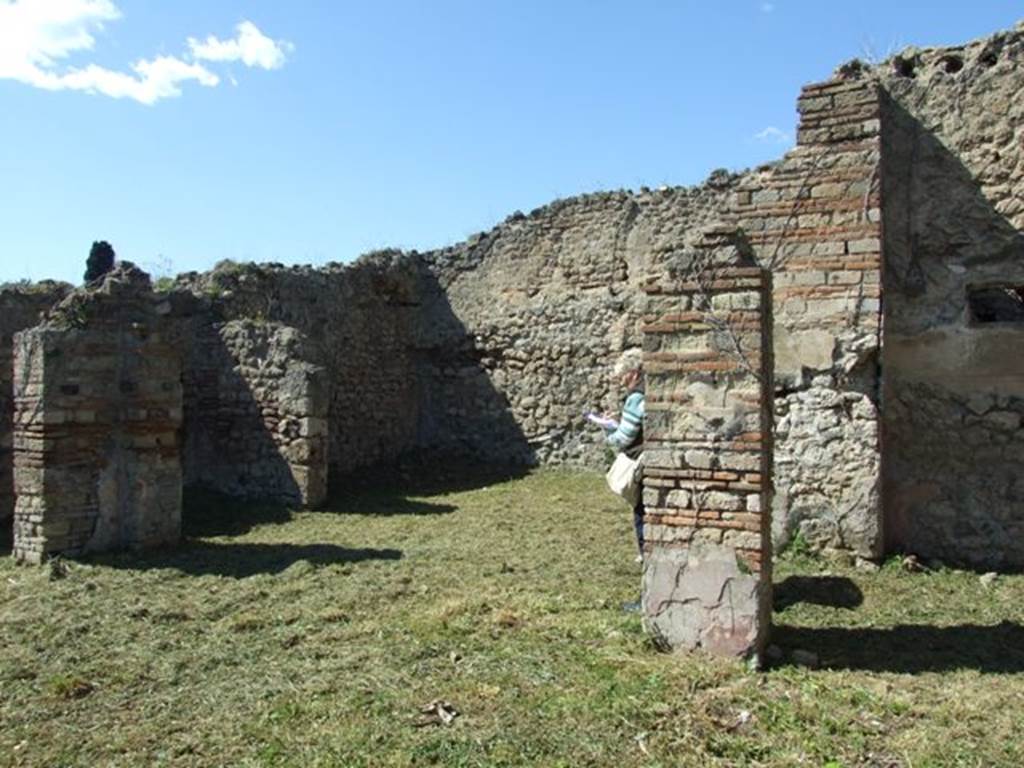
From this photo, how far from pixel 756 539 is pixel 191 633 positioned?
3.73 m

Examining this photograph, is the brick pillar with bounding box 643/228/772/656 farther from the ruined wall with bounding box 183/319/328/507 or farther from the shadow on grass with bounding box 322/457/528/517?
the ruined wall with bounding box 183/319/328/507

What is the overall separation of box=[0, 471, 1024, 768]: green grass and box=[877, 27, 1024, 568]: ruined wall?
0.66 metres

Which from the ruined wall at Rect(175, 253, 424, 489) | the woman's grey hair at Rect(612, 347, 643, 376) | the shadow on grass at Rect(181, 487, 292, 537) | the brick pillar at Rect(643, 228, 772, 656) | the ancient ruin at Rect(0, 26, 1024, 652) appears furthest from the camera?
the woman's grey hair at Rect(612, 347, 643, 376)

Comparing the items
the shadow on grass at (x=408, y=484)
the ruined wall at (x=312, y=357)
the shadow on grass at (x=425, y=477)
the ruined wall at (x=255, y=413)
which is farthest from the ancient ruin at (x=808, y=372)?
the shadow on grass at (x=425, y=477)

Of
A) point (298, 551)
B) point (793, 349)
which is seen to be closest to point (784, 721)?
point (793, 349)

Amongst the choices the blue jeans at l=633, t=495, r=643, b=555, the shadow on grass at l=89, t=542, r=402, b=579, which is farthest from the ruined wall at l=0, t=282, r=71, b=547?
the blue jeans at l=633, t=495, r=643, b=555

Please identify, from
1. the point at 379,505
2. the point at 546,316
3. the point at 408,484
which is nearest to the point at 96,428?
the point at 379,505

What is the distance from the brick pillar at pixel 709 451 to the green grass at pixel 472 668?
0.27 m

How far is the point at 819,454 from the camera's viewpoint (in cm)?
752

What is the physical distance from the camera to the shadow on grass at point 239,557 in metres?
7.77

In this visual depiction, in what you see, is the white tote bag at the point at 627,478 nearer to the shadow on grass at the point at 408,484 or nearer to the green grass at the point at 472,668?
the green grass at the point at 472,668

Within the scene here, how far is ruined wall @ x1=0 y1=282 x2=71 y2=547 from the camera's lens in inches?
405

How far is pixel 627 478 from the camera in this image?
19.4 feet

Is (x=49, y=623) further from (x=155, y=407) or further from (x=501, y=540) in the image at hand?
(x=501, y=540)
